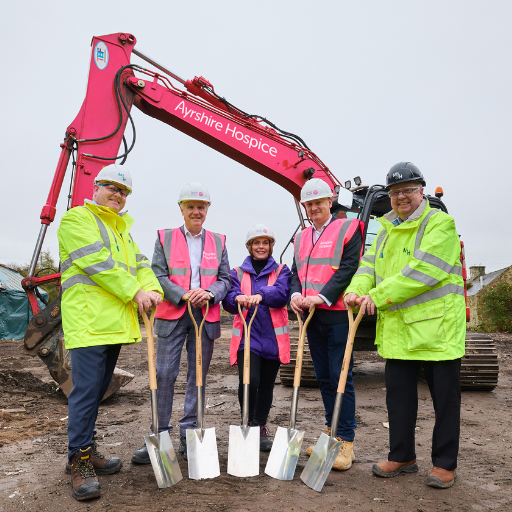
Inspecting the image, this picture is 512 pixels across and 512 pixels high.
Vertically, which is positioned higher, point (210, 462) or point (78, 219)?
point (78, 219)

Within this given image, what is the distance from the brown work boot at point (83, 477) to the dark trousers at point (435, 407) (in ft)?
6.78

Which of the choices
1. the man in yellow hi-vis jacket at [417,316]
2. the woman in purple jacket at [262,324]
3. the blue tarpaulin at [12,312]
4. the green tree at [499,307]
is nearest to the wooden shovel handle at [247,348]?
the woman in purple jacket at [262,324]

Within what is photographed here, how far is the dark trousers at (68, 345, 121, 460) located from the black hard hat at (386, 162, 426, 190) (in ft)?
7.90

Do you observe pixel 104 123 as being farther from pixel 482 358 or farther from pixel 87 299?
pixel 482 358

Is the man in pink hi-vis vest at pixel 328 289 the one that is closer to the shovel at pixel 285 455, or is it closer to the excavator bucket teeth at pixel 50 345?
the shovel at pixel 285 455

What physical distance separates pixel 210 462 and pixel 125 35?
17.8 feet

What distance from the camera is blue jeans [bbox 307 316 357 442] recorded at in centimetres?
364

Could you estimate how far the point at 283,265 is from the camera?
14.0 feet

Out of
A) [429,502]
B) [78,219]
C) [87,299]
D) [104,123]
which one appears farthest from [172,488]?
[104,123]

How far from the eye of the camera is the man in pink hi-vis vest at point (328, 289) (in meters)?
3.66

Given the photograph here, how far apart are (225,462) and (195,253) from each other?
1.70 metres

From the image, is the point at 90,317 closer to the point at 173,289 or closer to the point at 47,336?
the point at 173,289

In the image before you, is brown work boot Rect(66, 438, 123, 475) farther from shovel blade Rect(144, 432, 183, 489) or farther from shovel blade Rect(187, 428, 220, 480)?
shovel blade Rect(187, 428, 220, 480)

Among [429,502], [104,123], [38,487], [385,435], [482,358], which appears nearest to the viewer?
[429,502]
